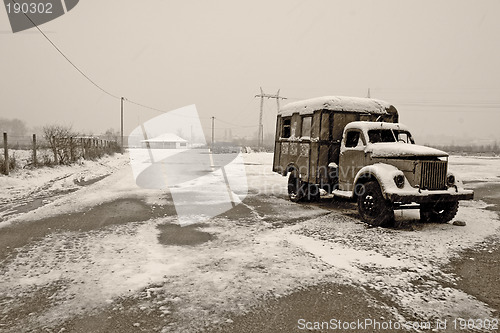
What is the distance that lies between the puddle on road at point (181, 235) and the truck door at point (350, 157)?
3.86m

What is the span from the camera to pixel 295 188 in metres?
10.5

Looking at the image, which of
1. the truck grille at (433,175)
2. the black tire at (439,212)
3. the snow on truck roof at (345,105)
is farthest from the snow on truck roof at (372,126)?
the black tire at (439,212)

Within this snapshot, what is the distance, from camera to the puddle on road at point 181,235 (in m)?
5.75

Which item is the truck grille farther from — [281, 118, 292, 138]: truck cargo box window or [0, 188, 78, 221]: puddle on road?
[0, 188, 78, 221]: puddle on road

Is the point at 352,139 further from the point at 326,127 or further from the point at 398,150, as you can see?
the point at 398,150

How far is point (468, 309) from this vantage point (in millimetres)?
3434

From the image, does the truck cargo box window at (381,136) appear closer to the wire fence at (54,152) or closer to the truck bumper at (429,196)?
the truck bumper at (429,196)

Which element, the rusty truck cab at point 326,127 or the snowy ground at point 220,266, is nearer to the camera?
the snowy ground at point 220,266

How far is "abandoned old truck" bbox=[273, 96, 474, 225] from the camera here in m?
6.70

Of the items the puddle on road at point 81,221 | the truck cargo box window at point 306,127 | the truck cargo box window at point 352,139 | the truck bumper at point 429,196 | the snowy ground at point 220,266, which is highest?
the truck cargo box window at point 306,127

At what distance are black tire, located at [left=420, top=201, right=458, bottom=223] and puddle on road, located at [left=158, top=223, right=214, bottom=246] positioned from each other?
15.9 feet

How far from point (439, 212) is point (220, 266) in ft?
18.8

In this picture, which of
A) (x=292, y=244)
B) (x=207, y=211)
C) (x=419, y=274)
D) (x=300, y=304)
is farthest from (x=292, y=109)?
(x=300, y=304)

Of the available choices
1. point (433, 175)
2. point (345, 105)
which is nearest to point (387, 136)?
point (345, 105)
